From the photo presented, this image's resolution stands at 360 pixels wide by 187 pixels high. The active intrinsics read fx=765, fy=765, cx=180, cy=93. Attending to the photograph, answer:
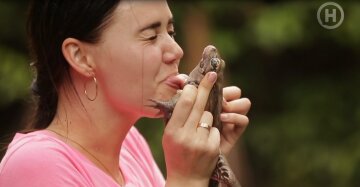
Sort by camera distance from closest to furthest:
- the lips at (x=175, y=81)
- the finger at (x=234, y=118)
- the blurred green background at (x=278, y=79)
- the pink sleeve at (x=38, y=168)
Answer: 1. the pink sleeve at (x=38, y=168)
2. the lips at (x=175, y=81)
3. the finger at (x=234, y=118)
4. the blurred green background at (x=278, y=79)

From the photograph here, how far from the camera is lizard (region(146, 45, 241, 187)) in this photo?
1.58m

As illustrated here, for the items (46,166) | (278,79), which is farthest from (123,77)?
(278,79)

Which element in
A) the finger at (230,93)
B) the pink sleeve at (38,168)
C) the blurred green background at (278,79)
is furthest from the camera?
the blurred green background at (278,79)

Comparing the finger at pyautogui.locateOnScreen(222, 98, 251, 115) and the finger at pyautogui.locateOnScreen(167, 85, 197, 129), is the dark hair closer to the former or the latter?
the finger at pyautogui.locateOnScreen(167, 85, 197, 129)

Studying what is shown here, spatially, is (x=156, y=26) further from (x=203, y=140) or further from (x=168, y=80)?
(x=203, y=140)

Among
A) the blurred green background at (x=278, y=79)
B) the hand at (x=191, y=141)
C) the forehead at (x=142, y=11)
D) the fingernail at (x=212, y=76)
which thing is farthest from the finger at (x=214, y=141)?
the blurred green background at (x=278, y=79)

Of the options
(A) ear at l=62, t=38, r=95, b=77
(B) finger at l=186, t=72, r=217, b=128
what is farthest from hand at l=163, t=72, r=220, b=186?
(A) ear at l=62, t=38, r=95, b=77

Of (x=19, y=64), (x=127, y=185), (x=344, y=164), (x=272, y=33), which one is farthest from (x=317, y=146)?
(x=127, y=185)

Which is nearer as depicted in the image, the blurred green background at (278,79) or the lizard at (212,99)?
the lizard at (212,99)

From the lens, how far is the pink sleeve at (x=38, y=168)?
5.05ft

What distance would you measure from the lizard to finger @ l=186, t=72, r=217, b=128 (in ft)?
0.09

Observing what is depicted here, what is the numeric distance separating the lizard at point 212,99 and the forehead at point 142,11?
0.12 metres

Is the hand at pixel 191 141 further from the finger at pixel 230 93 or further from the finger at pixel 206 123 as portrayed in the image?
the finger at pixel 230 93

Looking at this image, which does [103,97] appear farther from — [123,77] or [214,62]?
[214,62]
